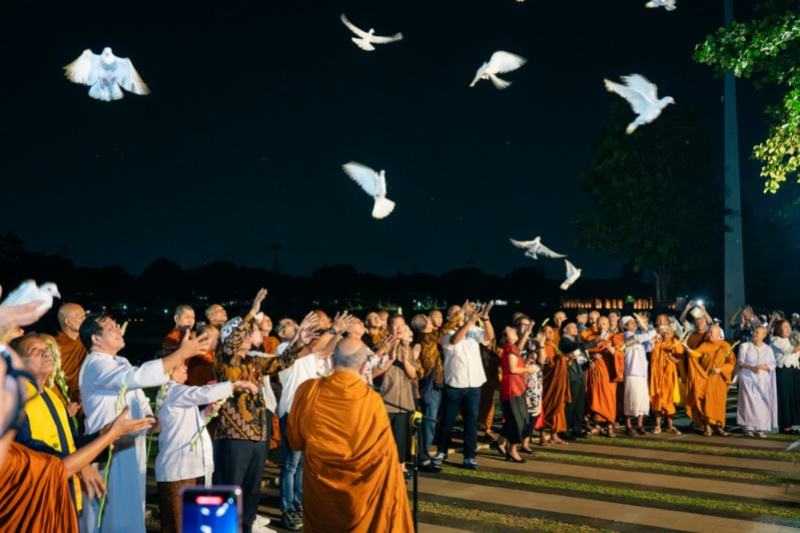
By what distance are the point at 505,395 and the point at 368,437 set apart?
5124 mm

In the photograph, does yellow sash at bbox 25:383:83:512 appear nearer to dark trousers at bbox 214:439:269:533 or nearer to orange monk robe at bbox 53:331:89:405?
dark trousers at bbox 214:439:269:533

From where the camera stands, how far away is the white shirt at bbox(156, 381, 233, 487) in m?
5.45

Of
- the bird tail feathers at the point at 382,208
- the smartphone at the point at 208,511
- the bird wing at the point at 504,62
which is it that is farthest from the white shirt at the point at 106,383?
the bird wing at the point at 504,62

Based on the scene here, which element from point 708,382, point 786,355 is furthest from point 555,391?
point 786,355

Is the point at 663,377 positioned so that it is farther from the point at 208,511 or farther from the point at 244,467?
the point at 208,511

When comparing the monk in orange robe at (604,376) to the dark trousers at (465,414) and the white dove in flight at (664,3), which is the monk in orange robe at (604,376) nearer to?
the dark trousers at (465,414)

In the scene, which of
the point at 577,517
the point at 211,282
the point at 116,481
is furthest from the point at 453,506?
the point at 211,282

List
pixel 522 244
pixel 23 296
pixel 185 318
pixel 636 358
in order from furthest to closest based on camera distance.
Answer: pixel 636 358 < pixel 522 244 < pixel 185 318 < pixel 23 296

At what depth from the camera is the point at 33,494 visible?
121 inches

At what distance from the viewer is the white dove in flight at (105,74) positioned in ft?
21.9

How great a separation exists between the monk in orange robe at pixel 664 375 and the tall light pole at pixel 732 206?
54.0 feet

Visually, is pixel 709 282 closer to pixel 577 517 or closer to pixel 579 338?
pixel 579 338

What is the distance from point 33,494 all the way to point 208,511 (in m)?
0.90

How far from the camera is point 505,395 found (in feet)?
32.8
